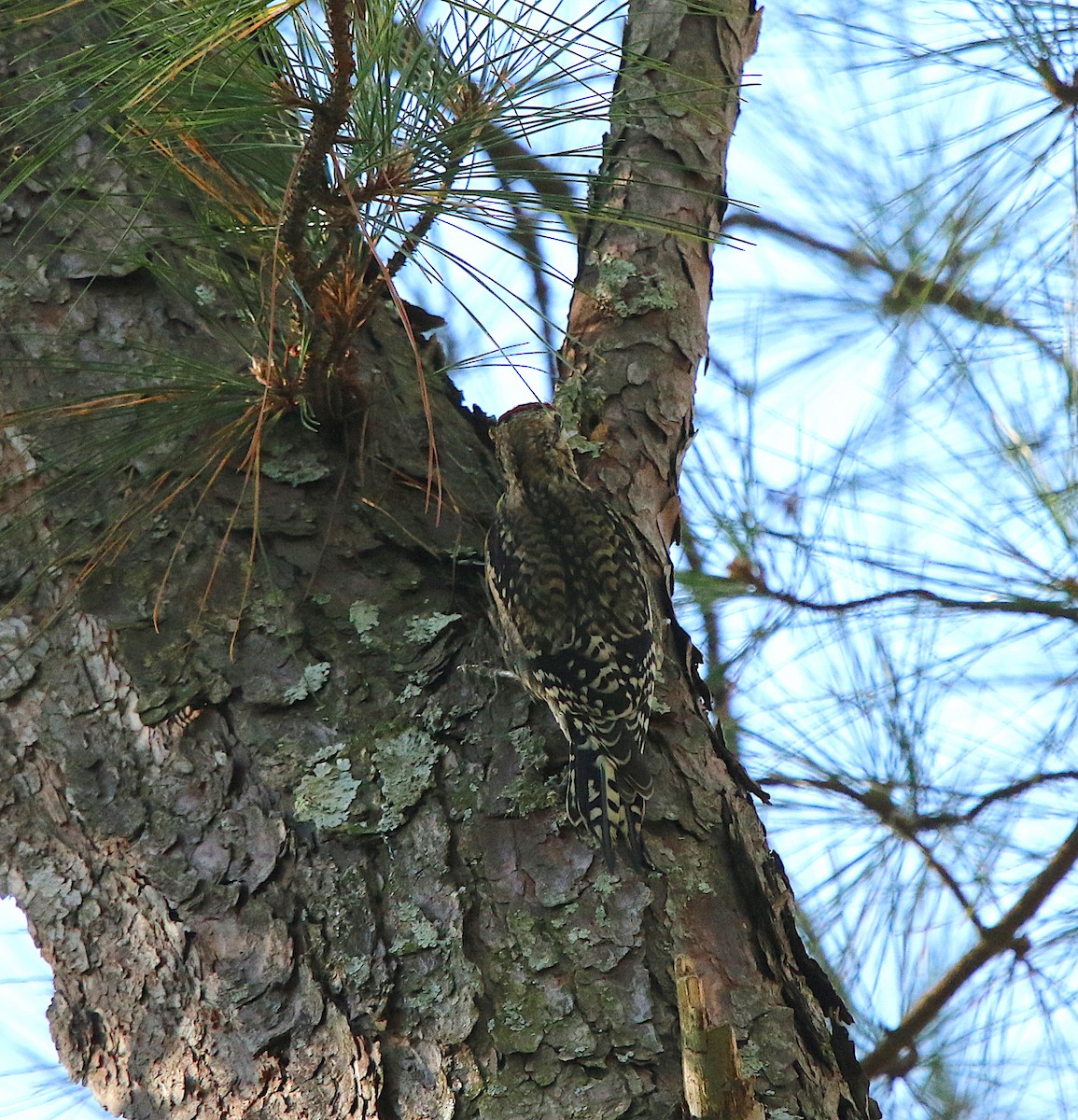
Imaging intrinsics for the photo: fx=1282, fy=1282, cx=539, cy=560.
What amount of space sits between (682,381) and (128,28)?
1.46 metres

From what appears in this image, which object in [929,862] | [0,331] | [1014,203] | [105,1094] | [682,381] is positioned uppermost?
[1014,203]

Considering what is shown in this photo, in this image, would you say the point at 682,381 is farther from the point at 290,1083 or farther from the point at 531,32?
the point at 290,1083

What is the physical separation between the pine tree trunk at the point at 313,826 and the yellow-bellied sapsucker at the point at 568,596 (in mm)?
94

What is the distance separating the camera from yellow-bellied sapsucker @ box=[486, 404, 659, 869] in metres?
2.36

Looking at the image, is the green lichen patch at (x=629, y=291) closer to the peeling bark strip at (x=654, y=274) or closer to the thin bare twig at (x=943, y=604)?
the peeling bark strip at (x=654, y=274)

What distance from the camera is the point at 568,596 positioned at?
2.80m

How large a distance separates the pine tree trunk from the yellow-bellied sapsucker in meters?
0.09

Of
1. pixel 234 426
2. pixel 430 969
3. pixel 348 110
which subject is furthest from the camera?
pixel 234 426

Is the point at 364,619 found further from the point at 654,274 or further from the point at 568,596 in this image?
the point at 654,274

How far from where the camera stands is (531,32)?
1667 millimetres

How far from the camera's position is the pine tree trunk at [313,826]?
5.88ft

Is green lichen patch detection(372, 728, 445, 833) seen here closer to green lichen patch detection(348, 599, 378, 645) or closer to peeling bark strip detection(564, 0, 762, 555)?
green lichen patch detection(348, 599, 378, 645)

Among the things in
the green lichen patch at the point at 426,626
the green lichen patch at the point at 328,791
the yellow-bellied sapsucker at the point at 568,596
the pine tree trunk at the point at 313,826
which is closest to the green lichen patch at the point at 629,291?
the yellow-bellied sapsucker at the point at 568,596

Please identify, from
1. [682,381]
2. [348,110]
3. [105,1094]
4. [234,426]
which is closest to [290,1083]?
[105,1094]
